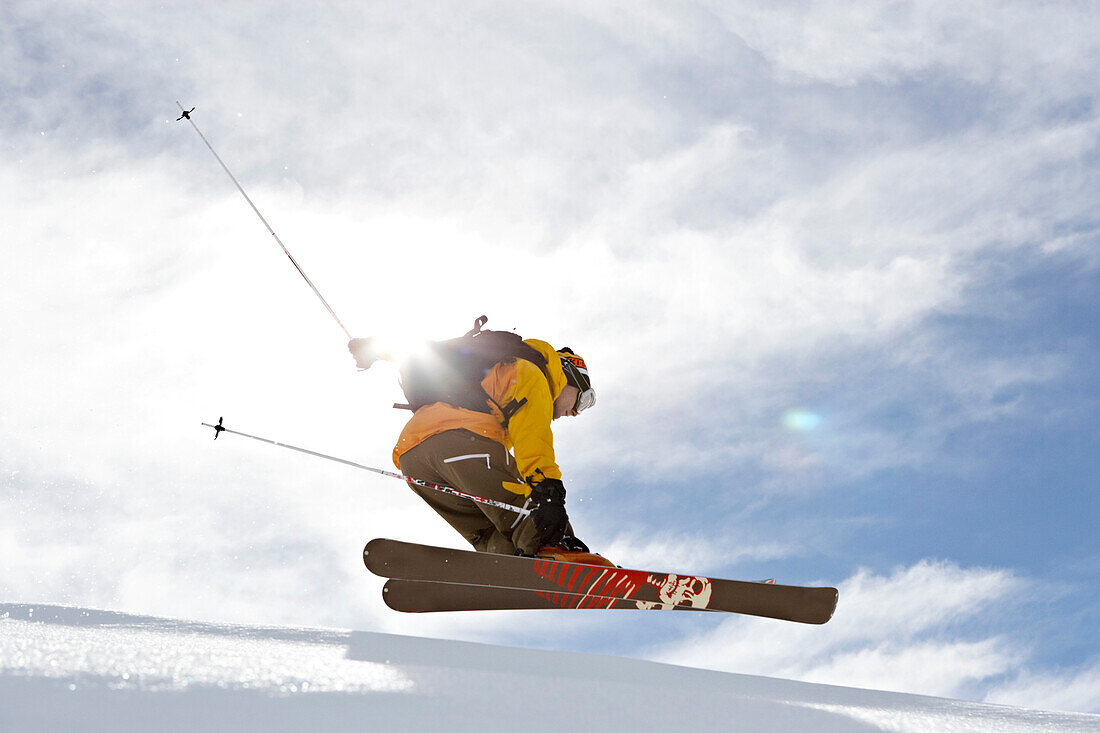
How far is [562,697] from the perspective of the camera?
106 inches

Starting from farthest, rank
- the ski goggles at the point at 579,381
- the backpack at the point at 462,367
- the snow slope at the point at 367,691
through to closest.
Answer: the ski goggles at the point at 579,381 → the backpack at the point at 462,367 → the snow slope at the point at 367,691

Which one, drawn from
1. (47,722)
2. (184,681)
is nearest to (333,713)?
(184,681)

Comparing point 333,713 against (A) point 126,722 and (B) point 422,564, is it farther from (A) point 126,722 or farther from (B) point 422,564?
(B) point 422,564

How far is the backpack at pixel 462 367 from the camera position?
217 inches

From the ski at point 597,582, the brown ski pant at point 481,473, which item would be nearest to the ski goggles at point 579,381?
the brown ski pant at point 481,473

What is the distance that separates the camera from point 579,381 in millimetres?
5961

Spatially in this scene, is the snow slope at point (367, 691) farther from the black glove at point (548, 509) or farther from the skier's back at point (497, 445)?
the skier's back at point (497, 445)

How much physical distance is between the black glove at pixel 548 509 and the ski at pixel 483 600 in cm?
42

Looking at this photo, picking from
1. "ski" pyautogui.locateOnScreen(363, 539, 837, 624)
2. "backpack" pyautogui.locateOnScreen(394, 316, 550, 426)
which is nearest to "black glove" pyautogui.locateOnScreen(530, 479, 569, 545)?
"ski" pyautogui.locateOnScreen(363, 539, 837, 624)

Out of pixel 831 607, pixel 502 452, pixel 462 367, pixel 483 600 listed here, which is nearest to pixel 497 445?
pixel 502 452

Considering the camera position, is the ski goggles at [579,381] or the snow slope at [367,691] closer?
the snow slope at [367,691]

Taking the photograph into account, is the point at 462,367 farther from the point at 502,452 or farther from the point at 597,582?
the point at 597,582

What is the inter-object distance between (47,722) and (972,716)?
10.6ft

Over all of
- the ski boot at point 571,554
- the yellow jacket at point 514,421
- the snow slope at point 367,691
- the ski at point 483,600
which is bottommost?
the snow slope at point 367,691
